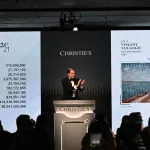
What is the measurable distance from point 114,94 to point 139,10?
2092 millimetres

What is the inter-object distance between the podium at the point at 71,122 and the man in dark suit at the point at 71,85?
237 centimetres

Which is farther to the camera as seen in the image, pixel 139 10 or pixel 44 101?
pixel 44 101

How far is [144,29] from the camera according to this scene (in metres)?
10.8

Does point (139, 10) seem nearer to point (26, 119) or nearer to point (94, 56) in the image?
point (94, 56)

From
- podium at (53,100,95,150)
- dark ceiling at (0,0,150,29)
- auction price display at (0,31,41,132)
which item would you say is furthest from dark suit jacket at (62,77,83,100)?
podium at (53,100,95,150)

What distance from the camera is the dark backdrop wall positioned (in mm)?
10844

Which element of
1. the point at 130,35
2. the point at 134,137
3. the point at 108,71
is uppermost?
the point at 130,35

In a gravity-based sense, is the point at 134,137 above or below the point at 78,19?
below

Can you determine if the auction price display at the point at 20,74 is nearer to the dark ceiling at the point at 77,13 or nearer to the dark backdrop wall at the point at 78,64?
the dark backdrop wall at the point at 78,64

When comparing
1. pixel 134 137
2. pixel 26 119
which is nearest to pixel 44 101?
pixel 26 119

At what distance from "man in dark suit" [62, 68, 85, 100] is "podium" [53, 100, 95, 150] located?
7.78 ft

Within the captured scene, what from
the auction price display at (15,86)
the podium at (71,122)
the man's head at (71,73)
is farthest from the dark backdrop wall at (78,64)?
the podium at (71,122)

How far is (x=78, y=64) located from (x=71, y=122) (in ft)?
10.7

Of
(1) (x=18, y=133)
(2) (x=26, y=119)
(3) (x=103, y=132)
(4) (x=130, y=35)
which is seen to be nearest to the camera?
(3) (x=103, y=132)
